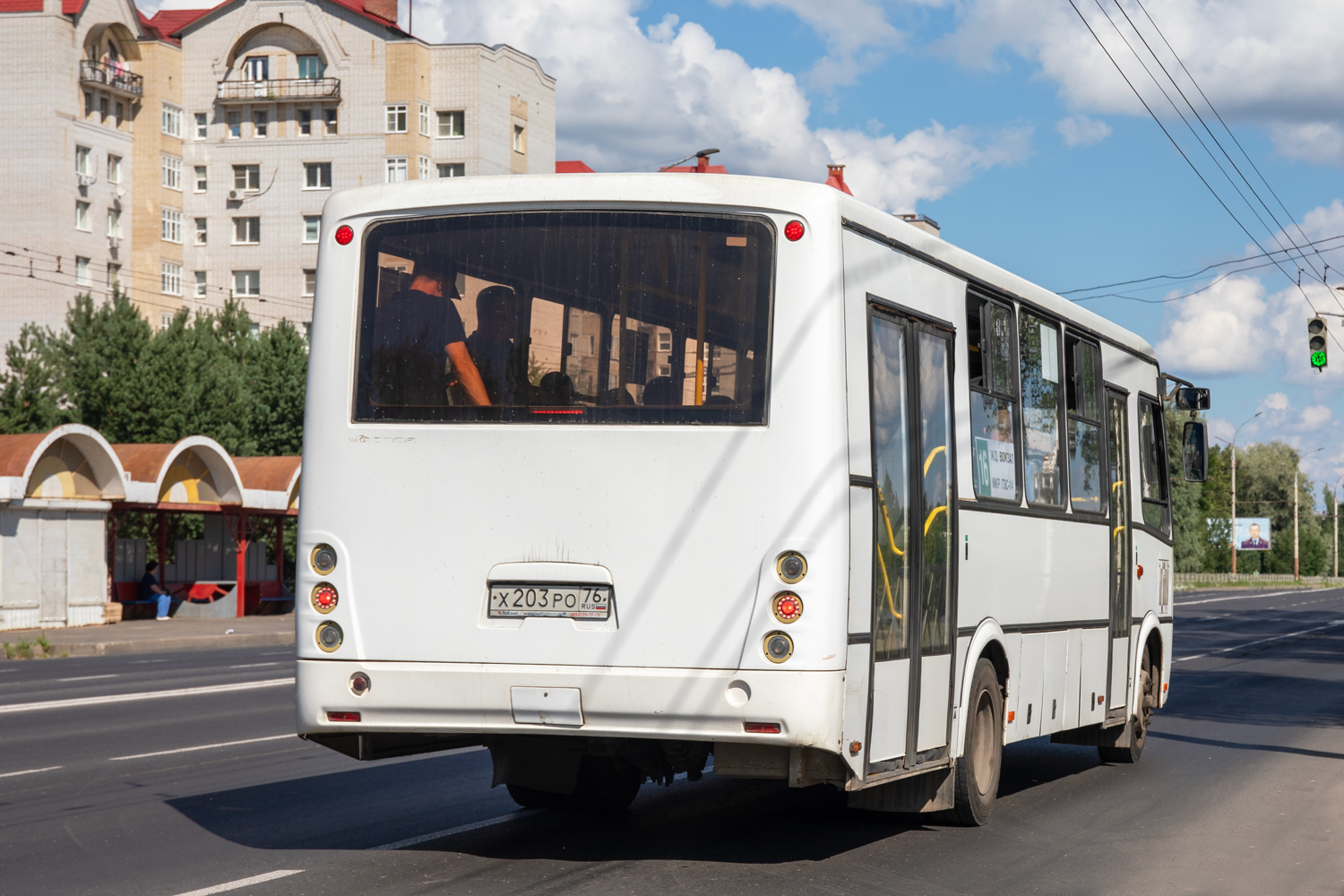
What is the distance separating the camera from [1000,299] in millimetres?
9297

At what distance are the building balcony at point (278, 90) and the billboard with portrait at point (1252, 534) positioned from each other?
74050mm

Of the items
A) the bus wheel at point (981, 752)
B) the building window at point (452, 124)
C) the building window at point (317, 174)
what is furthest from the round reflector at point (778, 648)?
the building window at point (317, 174)

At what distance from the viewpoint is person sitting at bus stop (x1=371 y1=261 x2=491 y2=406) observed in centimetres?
730

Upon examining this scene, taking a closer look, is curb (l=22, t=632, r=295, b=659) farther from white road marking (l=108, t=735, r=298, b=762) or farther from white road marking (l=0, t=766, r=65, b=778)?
white road marking (l=0, t=766, r=65, b=778)

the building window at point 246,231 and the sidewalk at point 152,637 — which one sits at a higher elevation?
the building window at point 246,231

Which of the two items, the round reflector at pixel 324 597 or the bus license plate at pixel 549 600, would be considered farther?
the round reflector at pixel 324 597

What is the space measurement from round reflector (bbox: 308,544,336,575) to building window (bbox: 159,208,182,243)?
73.1 meters

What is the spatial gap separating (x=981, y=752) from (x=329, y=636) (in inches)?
147

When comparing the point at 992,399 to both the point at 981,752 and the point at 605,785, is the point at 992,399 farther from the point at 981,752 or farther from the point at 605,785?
the point at 605,785

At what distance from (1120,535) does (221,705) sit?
9.31 meters

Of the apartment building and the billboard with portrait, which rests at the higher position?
the apartment building

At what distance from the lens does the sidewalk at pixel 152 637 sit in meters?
28.6

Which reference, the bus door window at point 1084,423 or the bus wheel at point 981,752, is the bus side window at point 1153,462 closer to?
the bus door window at point 1084,423

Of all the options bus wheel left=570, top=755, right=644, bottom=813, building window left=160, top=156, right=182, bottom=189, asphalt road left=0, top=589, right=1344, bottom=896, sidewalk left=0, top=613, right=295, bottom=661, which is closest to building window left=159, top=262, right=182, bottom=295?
building window left=160, top=156, right=182, bottom=189
